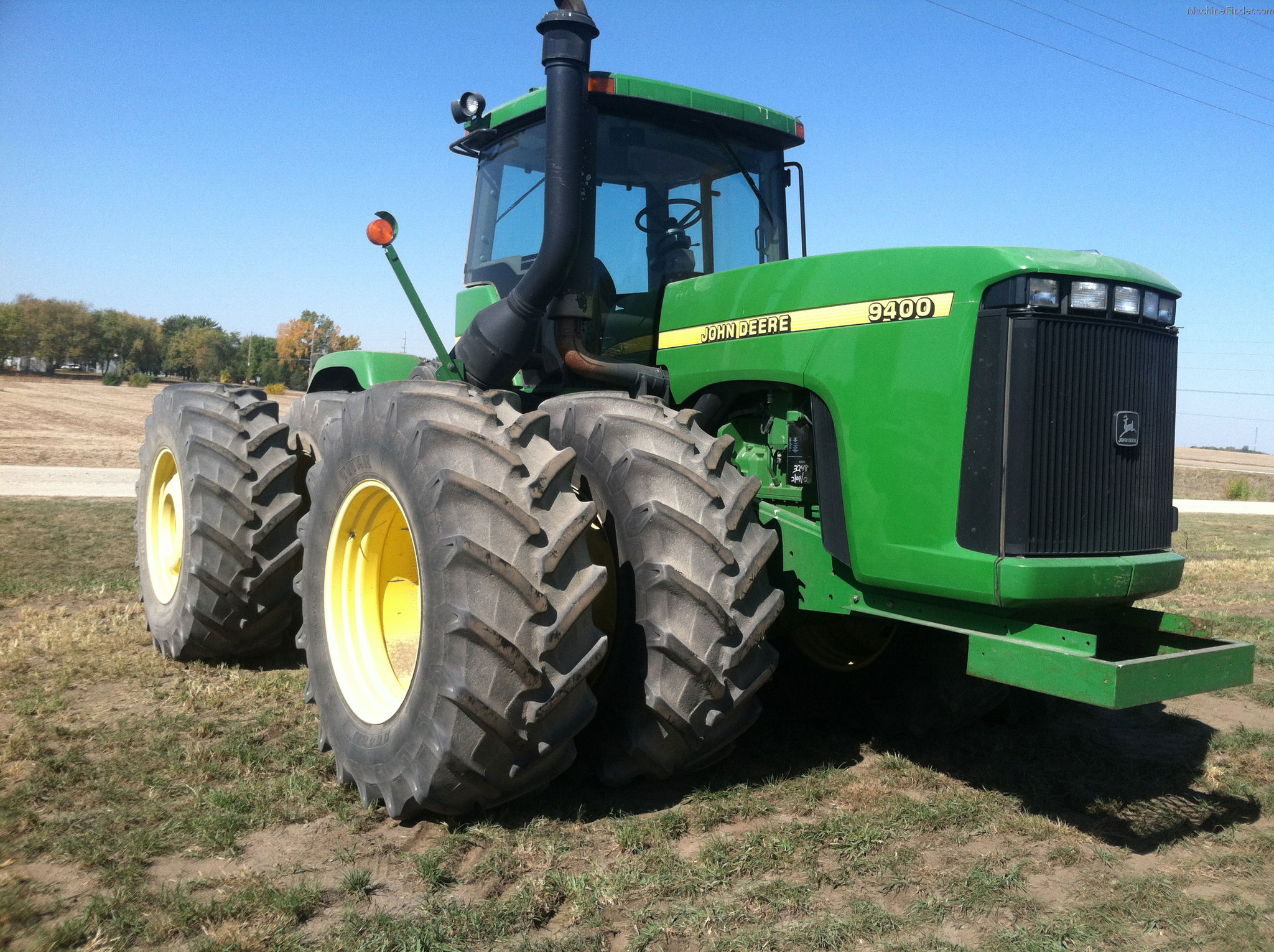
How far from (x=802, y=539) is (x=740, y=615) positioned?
0.54 m

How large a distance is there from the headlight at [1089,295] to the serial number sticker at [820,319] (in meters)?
0.38

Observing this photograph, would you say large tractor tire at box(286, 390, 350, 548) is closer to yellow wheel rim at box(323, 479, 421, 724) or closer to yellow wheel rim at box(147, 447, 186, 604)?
yellow wheel rim at box(147, 447, 186, 604)

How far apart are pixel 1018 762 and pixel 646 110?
327 cm

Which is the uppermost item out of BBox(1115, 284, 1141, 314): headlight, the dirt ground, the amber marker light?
the amber marker light

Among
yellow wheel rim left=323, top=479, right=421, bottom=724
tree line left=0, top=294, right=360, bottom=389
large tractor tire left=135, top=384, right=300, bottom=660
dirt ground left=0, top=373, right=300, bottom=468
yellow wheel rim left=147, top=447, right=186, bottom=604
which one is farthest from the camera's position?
tree line left=0, top=294, right=360, bottom=389

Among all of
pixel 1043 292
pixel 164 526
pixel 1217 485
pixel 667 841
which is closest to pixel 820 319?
pixel 1043 292

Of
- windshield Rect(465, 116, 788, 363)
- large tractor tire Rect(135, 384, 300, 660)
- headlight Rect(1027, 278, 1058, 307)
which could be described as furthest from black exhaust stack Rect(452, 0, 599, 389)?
headlight Rect(1027, 278, 1058, 307)

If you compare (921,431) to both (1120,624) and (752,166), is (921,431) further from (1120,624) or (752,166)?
(752,166)

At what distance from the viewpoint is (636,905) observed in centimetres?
275

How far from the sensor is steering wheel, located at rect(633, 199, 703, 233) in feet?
14.9

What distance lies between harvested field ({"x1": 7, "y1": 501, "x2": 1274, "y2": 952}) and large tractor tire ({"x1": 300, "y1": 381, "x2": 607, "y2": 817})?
0.77ft

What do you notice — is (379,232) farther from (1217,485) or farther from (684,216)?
(1217,485)

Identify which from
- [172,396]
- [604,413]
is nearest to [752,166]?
[604,413]

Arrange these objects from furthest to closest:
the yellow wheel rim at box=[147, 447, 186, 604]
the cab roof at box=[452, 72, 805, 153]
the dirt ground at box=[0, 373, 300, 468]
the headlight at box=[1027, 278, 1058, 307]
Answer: the dirt ground at box=[0, 373, 300, 468] → the yellow wheel rim at box=[147, 447, 186, 604] → the cab roof at box=[452, 72, 805, 153] → the headlight at box=[1027, 278, 1058, 307]
